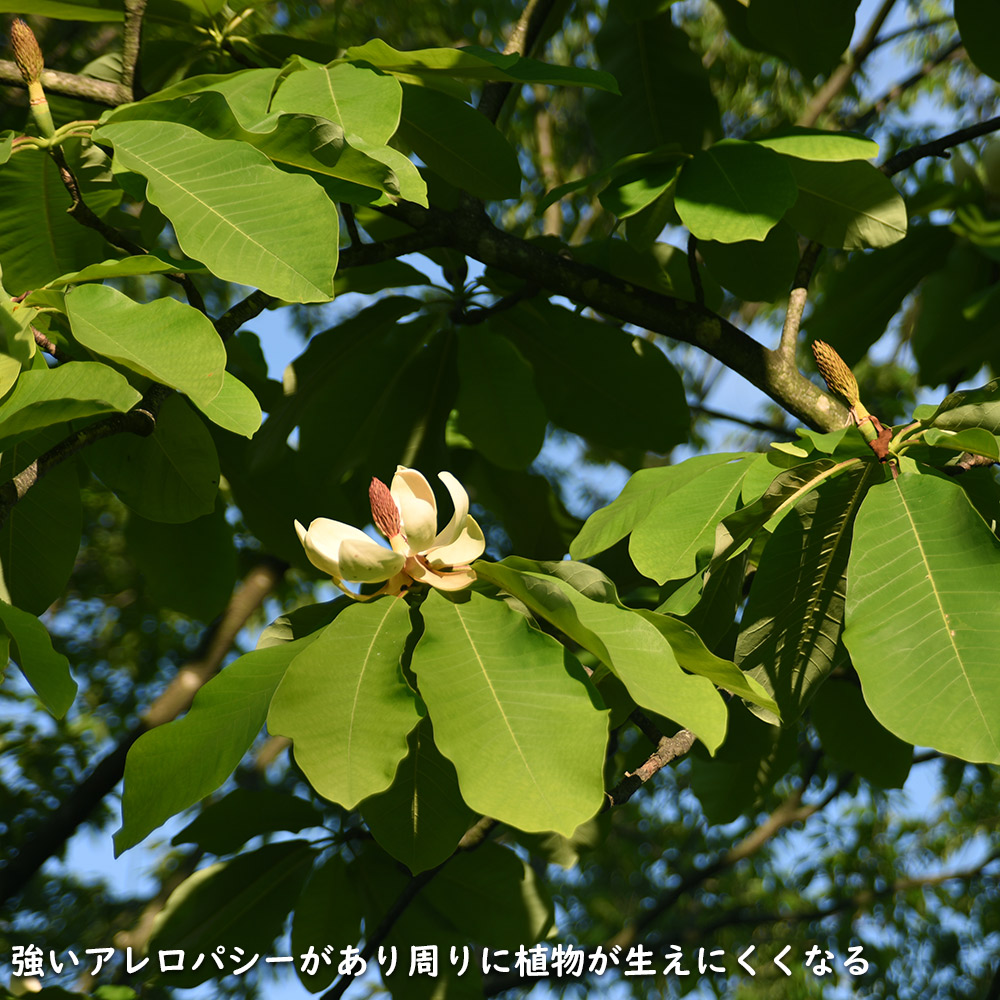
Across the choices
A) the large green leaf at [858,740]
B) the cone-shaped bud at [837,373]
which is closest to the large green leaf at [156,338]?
the cone-shaped bud at [837,373]

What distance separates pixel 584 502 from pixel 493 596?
3.63 m

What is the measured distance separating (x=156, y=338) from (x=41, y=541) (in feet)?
2.15

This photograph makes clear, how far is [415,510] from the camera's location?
0.98 meters

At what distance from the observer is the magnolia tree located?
2.61ft

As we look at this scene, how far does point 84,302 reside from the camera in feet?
2.90

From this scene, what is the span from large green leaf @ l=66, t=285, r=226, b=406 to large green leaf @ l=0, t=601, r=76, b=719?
22 cm

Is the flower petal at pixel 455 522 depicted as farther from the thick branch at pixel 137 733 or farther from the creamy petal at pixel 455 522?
the thick branch at pixel 137 733

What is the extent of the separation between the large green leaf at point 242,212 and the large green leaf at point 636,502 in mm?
438

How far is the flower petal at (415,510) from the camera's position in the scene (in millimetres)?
968

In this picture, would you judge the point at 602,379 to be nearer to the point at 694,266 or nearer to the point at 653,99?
the point at 694,266

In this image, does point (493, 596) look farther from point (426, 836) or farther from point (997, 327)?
point (997, 327)

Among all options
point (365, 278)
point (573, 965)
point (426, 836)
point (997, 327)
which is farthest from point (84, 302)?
point (997, 327)

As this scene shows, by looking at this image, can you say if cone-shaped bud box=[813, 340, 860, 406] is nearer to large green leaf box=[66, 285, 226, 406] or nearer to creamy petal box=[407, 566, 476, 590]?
creamy petal box=[407, 566, 476, 590]

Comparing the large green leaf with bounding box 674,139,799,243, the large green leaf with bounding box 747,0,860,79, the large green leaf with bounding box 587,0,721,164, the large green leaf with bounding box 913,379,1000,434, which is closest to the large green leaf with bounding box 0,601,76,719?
the large green leaf with bounding box 913,379,1000,434
